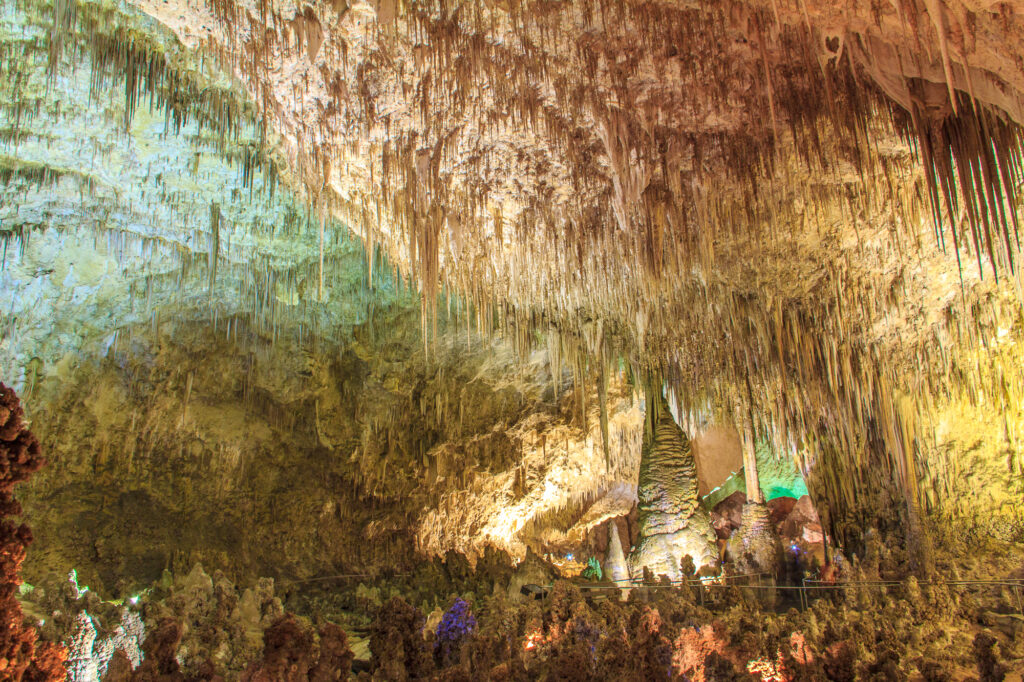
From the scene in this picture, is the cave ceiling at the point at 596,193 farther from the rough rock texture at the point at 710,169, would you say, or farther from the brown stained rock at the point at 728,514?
the brown stained rock at the point at 728,514

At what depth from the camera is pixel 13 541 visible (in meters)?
3.66

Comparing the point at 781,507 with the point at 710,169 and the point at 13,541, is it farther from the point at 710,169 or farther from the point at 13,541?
the point at 13,541

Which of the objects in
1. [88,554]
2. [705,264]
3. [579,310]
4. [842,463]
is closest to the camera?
[705,264]

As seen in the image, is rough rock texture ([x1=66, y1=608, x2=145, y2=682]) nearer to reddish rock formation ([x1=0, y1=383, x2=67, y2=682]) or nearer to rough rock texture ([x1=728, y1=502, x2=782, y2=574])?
reddish rock formation ([x1=0, y1=383, x2=67, y2=682])

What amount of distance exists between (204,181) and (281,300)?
2.69 metres

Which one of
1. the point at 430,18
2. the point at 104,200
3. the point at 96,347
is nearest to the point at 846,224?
the point at 430,18

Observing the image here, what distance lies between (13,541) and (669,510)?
959cm

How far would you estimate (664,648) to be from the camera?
679cm

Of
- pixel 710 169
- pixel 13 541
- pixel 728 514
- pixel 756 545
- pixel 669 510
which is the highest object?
pixel 710 169

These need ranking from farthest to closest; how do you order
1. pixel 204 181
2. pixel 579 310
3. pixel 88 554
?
1. pixel 88 554
2. pixel 579 310
3. pixel 204 181

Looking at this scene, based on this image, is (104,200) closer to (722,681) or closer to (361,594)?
(361,594)

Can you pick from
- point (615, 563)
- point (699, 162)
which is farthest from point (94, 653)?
point (615, 563)

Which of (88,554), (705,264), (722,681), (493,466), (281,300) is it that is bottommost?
(722,681)

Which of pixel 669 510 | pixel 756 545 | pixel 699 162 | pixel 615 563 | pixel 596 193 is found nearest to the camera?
pixel 699 162
